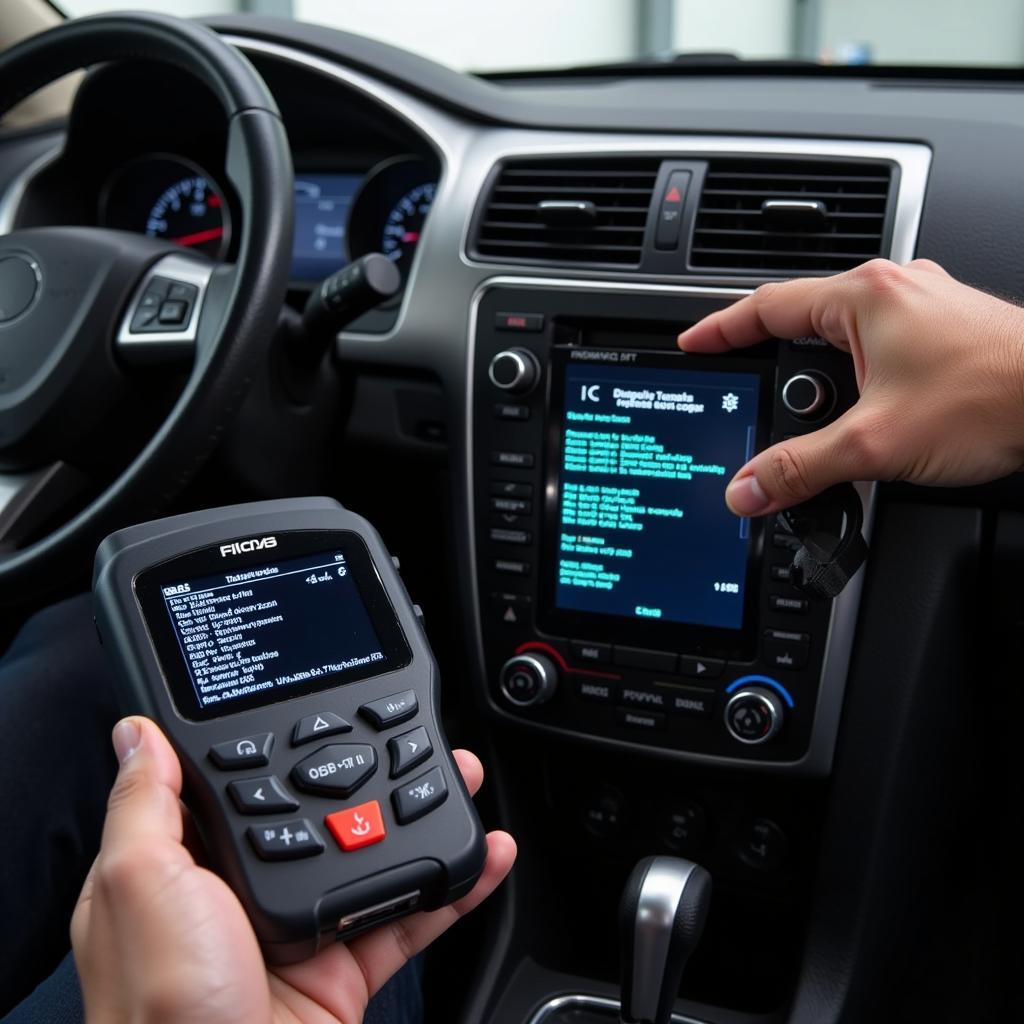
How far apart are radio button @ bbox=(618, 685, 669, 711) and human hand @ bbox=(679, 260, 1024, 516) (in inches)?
13.3

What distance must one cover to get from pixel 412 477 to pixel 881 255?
0.66 m

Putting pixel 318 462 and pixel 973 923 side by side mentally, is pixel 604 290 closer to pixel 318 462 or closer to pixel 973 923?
pixel 318 462

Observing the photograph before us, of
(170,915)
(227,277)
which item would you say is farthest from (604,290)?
(170,915)

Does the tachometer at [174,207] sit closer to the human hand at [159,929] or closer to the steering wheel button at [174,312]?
the steering wheel button at [174,312]

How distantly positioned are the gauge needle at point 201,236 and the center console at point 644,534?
55 centimetres

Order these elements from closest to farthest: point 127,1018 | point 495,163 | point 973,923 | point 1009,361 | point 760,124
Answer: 1. point 127,1018
2. point 1009,361
3. point 760,124
4. point 495,163
5. point 973,923

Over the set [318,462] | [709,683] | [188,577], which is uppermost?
[188,577]

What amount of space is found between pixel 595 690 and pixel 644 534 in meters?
0.19

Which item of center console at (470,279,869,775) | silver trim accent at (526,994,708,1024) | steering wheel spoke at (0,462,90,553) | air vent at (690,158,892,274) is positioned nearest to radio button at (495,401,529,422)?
center console at (470,279,869,775)

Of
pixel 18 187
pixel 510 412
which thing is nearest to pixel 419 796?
pixel 510 412

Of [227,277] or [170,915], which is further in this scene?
[227,277]

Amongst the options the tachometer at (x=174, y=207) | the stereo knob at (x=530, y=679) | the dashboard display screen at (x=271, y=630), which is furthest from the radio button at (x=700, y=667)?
the tachometer at (x=174, y=207)

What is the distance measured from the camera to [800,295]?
1.08 m

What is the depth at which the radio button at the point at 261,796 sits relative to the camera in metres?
0.86
